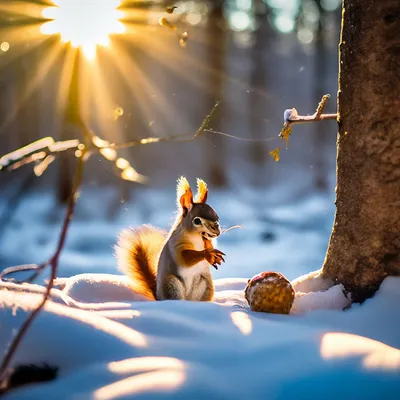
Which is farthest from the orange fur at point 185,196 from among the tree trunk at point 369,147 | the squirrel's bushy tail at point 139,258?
the tree trunk at point 369,147

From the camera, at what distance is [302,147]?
29406 mm

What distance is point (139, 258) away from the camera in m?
3.41

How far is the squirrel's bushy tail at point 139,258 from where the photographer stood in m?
3.36

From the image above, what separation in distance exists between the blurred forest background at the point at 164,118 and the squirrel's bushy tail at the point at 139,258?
1.41m

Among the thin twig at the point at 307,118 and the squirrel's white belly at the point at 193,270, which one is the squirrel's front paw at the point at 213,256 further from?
the thin twig at the point at 307,118

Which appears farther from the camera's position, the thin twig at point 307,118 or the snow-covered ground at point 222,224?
the snow-covered ground at point 222,224

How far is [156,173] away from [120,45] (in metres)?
8.94

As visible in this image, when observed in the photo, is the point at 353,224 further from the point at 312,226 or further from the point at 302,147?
the point at 302,147

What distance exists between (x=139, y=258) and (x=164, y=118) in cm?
2556

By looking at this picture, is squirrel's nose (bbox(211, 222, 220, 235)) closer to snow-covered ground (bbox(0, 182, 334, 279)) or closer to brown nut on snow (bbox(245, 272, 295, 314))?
brown nut on snow (bbox(245, 272, 295, 314))

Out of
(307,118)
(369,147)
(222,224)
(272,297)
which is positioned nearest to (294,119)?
(307,118)

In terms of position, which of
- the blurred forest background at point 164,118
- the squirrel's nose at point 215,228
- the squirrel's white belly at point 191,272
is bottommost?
the squirrel's white belly at point 191,272

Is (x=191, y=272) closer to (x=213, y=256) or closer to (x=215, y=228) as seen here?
(x=213, y=256)

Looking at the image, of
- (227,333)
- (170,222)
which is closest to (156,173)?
(170,222)
